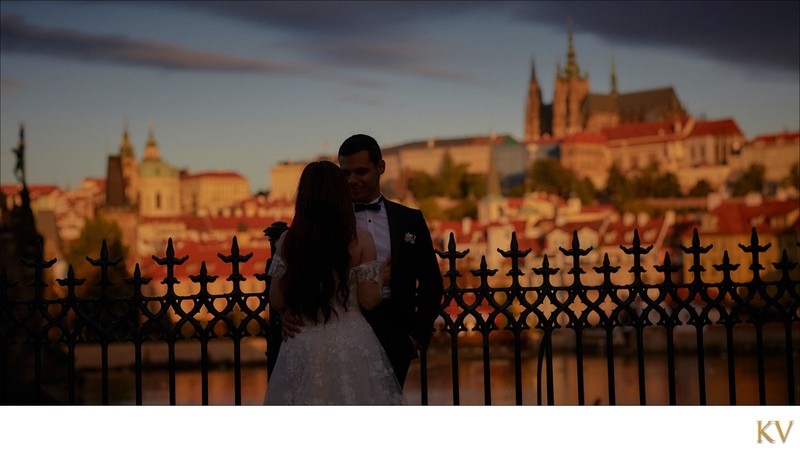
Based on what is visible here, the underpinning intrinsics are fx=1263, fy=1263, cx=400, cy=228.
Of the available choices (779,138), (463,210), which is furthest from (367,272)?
(463,210)

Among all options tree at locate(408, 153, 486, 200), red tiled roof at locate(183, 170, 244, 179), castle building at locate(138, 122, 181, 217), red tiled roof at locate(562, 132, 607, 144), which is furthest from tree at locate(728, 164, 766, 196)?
castle building at locate(138, 122, 181, 217)

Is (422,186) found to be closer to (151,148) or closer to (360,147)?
(151,148)

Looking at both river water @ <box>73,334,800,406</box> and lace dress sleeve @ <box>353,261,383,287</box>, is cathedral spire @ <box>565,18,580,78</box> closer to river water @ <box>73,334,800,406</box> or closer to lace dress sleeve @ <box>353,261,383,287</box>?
river water @ <box>73,334,800,406</box>

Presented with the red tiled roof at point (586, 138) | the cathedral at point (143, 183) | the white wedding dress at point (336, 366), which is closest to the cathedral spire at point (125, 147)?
the cathedral at point (143, 183)

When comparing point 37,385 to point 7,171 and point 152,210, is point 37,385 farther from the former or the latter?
point 152,210

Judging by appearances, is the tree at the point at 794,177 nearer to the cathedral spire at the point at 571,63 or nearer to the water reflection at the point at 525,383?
the water reflection at the point at 525,383
